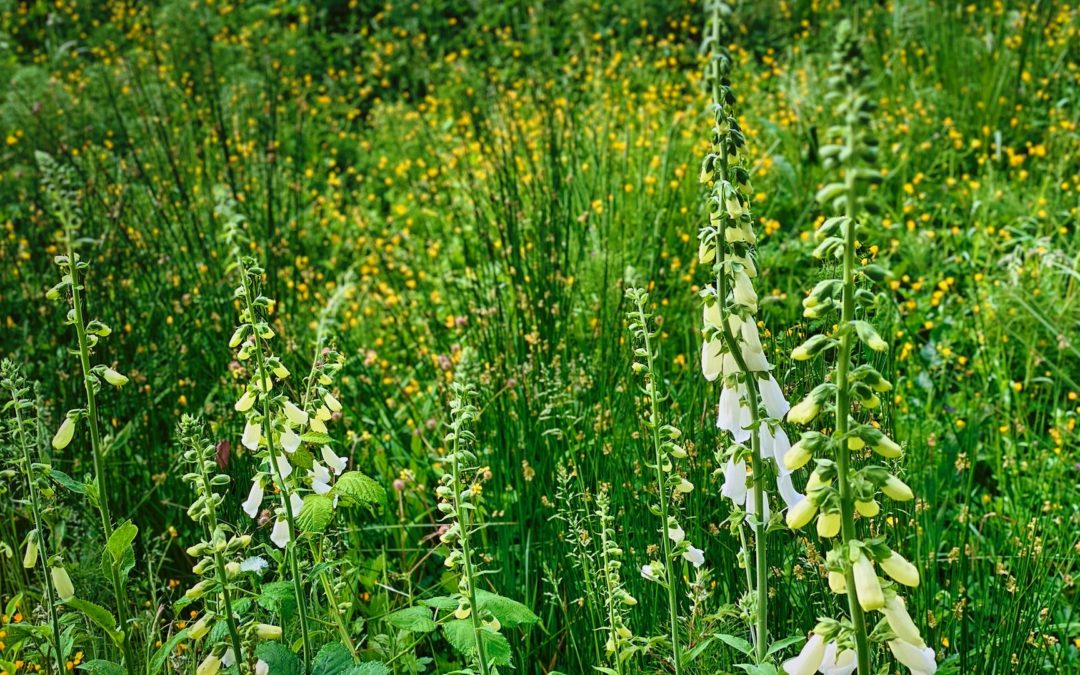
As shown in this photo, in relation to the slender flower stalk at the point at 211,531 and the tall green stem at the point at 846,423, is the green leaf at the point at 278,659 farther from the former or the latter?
the tall green stem at the point at 846,423

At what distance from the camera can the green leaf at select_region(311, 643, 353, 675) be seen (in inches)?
63.3

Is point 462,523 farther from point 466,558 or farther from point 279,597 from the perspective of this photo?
point 279,597

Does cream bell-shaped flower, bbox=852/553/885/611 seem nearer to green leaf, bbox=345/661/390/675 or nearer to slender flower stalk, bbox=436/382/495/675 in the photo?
slender flower stalk, bbox=436/382/495/675

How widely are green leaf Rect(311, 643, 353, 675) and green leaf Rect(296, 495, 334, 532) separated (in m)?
0.21

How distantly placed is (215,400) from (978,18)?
6.18 meters

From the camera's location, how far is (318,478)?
5.70 ft

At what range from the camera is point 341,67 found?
8297 millimetres

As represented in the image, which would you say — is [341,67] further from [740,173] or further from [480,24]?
[740,173]

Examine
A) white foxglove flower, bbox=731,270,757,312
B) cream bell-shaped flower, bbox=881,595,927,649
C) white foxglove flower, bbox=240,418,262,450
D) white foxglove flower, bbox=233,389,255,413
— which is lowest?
cream bell-shaped flower, bbox=881,595,927,649

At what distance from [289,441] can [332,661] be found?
38 cm

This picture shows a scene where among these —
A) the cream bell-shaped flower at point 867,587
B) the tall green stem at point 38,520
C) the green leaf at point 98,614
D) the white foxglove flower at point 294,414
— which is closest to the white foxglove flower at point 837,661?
the cream bell-shaped flower at point 867,587

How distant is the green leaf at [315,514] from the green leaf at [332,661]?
0.70 ft

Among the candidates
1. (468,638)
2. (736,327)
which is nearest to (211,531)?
(468,638)

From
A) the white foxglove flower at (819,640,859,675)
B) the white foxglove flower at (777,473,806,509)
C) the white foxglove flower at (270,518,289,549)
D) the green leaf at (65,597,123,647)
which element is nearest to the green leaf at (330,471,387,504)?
the white foxglove flower at (270,518,289,549)
